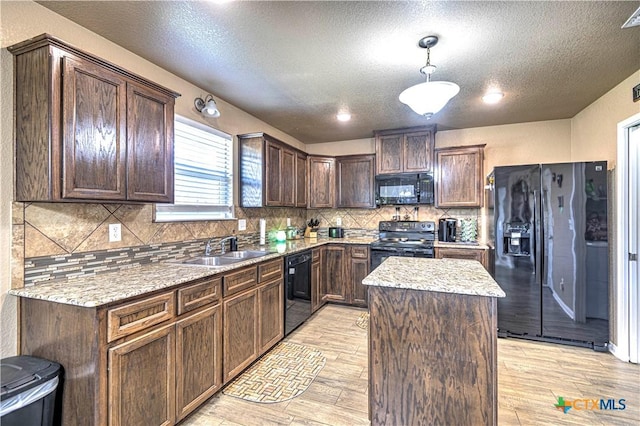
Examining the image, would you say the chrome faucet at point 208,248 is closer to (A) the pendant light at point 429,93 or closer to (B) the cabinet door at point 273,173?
(B) the cabinet door at point 273,173

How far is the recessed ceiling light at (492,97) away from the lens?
9.68 ft

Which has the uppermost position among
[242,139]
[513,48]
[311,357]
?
[513,48]

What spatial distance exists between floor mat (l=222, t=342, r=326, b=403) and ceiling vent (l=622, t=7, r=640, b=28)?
3223 millimetres

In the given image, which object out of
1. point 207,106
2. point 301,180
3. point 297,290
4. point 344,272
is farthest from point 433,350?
point 301,180

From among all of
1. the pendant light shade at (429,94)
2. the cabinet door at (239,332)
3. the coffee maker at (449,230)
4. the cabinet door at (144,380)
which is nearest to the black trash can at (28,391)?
the cabinet door at (144,380)

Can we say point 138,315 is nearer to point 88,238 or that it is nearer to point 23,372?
point 23,372

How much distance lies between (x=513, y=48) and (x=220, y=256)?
2963mm

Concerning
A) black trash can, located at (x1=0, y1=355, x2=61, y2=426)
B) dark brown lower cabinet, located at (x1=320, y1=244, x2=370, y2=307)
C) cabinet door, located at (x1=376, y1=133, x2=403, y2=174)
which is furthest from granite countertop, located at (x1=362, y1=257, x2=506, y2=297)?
cabinet door, located at (x1=376, y1=133, x2=403, y2=174)

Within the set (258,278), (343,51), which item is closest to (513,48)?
(343,51)

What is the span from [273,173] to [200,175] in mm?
915

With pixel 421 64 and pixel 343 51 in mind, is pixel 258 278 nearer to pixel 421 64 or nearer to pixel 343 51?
pixel 343 51

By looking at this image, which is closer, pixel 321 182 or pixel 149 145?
pixel 149 145

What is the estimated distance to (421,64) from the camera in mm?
2340

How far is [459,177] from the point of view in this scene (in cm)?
392
